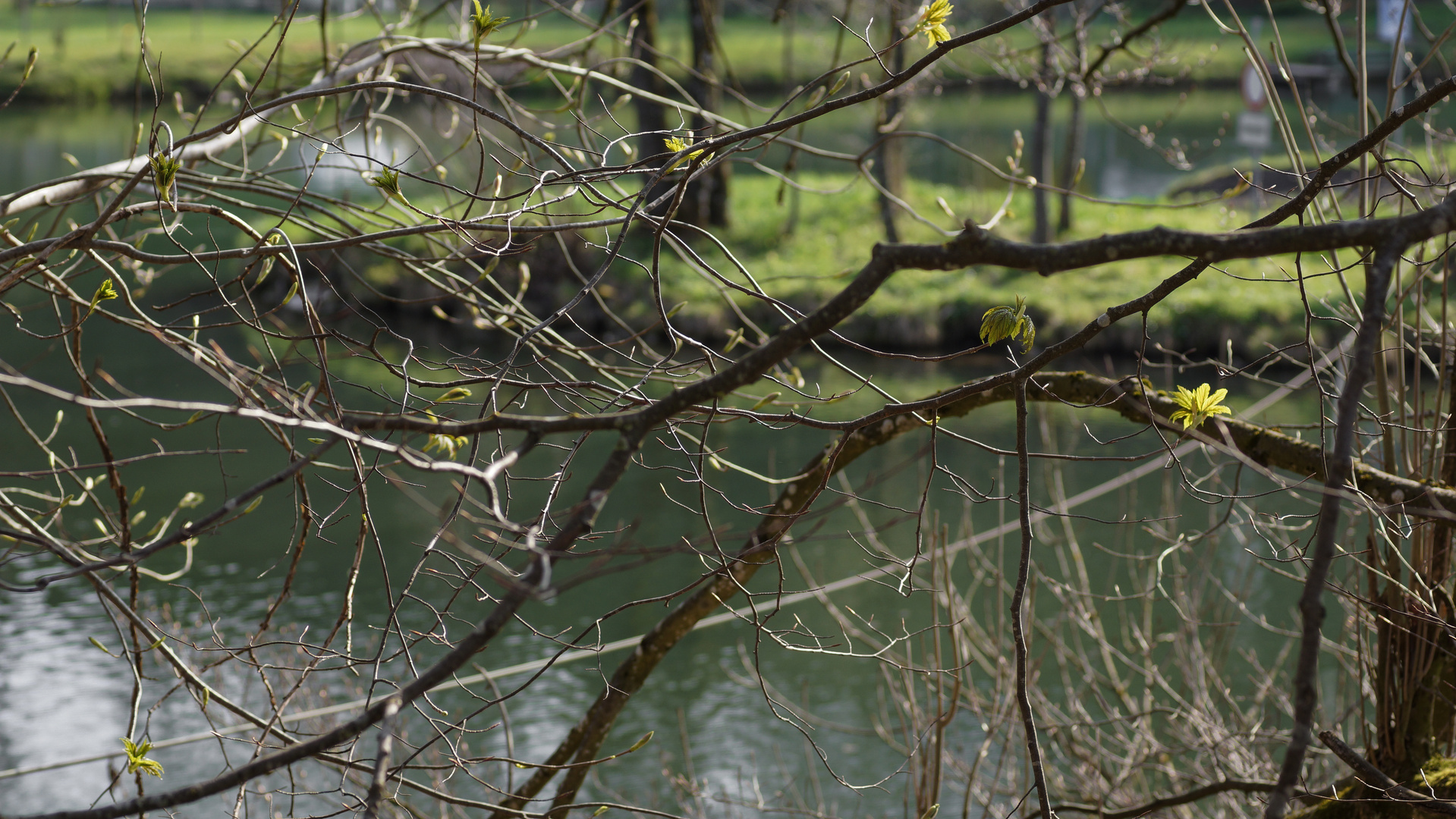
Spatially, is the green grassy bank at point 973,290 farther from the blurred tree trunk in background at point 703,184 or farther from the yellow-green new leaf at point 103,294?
the yellow-green new leaf at point 103,294

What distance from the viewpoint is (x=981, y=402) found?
73.9 inches

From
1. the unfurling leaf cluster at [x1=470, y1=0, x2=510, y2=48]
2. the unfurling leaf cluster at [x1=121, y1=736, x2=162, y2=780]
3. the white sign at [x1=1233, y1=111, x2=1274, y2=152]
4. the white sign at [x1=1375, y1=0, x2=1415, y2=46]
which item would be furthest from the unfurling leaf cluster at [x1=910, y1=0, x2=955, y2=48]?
the white sign at [x1=1233, y1=111, x2=1274, y2=152]

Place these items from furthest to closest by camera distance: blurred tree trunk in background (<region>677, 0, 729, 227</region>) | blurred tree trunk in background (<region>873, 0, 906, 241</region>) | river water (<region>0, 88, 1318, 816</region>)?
blurred tree trunk in background (<region>873, 0, 906, 241</region>)
blurred tree trunk in background (<region>677, 0, 729, 227</region>)
river water (<region>0, 88, 1318, 816</region>)

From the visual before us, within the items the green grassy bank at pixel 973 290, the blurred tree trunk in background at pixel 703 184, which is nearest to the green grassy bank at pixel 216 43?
the blurred tree trunk in background at pixel 703 184

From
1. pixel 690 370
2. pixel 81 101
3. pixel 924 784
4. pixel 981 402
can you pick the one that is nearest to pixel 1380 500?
pixel 981 402

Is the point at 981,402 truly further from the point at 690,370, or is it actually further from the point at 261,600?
the point at 261,600

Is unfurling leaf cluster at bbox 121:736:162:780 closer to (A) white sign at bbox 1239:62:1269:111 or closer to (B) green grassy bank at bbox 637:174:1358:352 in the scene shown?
(B) green grassy bank at bbox 637:174:1358:352

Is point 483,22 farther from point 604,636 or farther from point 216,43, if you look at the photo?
point 216,43

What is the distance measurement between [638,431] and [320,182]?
13.5 metres

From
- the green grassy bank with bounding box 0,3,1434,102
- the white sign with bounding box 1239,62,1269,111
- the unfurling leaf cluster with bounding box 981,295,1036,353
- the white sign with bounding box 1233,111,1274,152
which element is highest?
the green grassy bank with bounding box 0,3,1434,102

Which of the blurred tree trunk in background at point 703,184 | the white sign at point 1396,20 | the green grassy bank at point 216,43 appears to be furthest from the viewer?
the green grassy bank at point 216,43

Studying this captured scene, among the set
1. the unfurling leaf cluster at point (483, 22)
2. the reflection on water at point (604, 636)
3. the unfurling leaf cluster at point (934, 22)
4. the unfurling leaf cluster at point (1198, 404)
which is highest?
the reflection on water at point (604, 636)

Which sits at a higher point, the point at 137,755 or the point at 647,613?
the point at 647,613

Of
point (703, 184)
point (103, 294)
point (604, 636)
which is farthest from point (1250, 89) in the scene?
point (103, 294)
